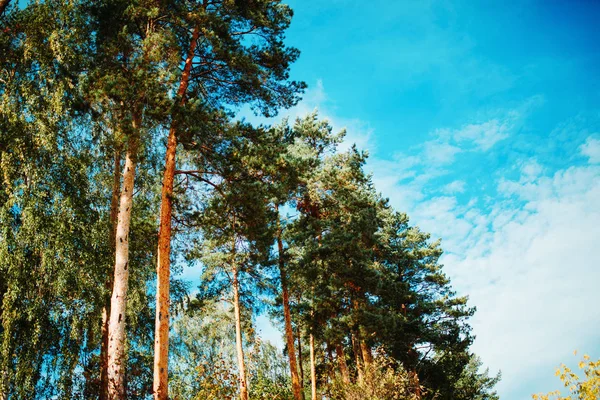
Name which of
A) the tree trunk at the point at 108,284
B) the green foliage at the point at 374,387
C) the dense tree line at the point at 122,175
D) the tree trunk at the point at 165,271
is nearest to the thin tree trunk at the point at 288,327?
the dense tree line at the point at 122,175

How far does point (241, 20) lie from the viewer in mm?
10000

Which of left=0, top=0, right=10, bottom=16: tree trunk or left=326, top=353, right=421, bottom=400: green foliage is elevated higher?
left=0, top=0, right=10, bottom=16: tree trunk

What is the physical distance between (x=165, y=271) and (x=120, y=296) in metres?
0.94

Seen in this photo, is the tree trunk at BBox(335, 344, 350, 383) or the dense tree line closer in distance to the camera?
the dense tree line

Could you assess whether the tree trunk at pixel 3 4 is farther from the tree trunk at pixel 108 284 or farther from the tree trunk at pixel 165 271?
the tree trunk at pixel 165 271

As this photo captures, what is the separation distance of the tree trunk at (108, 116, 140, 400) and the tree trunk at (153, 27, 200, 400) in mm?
602

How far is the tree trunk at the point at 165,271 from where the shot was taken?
22.8ft

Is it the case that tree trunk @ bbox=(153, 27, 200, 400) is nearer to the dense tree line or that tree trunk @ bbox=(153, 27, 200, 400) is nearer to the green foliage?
the dense tree line

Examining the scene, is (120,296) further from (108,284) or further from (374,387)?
(374,387)

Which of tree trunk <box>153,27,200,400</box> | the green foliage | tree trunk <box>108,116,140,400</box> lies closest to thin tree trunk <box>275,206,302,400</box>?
the green foliage

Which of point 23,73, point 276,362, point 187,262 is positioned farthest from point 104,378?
point 276,362

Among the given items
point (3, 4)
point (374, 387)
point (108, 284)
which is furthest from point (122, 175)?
point (374, 387)

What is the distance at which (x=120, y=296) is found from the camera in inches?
292

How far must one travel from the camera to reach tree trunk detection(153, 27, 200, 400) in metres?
6.96
